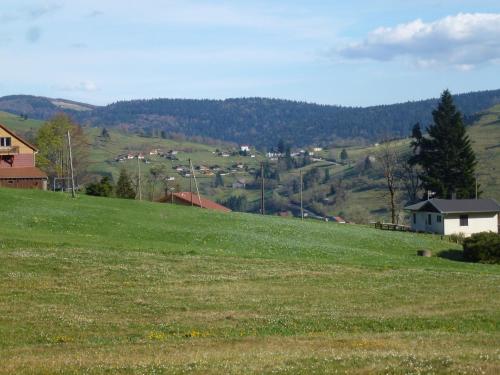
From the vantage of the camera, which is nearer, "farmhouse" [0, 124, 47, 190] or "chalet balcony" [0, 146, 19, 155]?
"farmhouse" [0, 124, 47, 190]

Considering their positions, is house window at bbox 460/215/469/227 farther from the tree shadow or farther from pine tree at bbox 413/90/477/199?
the tree shadow

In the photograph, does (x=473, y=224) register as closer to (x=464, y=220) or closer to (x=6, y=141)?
(x=464, y=220)

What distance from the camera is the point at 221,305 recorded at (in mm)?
29047

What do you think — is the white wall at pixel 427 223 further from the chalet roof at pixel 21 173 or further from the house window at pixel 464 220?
the chalet roof at pixel 21 173

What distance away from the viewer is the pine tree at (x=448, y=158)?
344 ft

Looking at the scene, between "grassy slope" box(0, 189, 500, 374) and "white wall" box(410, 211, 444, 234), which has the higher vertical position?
"grassy slope" box(0, 189, 500, 374)

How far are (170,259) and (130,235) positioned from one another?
13.9 meters

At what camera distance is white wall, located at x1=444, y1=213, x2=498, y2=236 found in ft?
286

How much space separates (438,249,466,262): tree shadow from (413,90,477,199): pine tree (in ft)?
127

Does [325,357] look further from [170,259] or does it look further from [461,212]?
[461,212]

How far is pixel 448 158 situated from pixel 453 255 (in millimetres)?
44541

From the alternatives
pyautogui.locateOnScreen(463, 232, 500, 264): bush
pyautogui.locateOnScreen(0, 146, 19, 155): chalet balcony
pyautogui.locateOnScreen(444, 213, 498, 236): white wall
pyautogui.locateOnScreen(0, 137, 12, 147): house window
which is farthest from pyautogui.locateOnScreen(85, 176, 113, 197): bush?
pyautogui.locateOnScreen(463, 232, 500, 264): bush

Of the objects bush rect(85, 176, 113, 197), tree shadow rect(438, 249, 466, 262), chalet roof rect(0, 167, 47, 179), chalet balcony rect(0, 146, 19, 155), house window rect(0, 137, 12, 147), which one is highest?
house window rect(0, 137, 12, 147)

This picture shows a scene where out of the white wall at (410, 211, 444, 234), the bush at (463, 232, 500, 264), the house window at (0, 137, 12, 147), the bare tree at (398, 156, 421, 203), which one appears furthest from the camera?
the bare tree at (398, 156, 421, 203)
